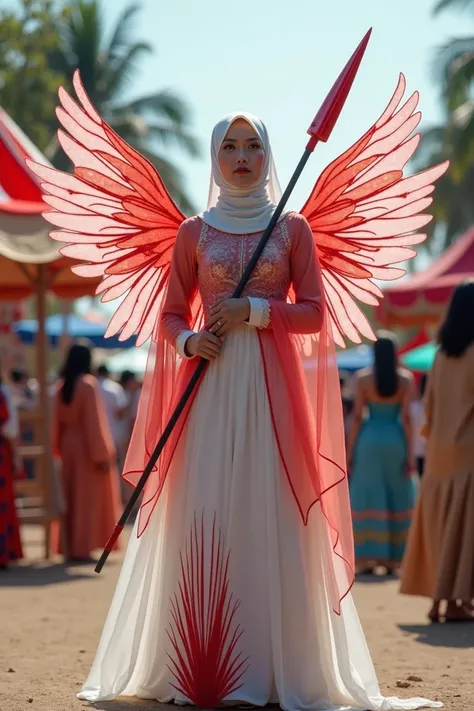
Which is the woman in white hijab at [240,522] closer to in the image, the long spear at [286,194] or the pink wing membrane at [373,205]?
the long spear at [286,194]

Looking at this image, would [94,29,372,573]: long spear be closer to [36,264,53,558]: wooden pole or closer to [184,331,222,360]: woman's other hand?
[184,331,222,360]: woman's other hand

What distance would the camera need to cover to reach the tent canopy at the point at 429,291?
15734 mm

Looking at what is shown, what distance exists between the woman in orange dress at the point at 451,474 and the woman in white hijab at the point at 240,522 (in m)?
2.83

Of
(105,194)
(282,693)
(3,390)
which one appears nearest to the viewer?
(282,693)

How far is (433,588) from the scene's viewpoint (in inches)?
332

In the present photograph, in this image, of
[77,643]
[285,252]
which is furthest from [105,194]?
[77,643]

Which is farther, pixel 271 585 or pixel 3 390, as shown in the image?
pixel 3 390

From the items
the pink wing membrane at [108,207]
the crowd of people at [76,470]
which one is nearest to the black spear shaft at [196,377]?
the pink wing membrane at [108,207]

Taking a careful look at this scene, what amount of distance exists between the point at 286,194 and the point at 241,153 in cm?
22

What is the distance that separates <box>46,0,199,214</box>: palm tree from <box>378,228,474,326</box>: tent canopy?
69.6ft

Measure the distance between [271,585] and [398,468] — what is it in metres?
6.78

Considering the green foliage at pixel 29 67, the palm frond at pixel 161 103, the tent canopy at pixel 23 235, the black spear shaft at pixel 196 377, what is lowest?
the black spear shaft at pixel 196 377

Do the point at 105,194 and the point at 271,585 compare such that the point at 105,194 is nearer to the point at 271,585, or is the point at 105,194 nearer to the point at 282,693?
the point at 271,585

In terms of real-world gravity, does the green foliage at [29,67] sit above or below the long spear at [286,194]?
→ above
